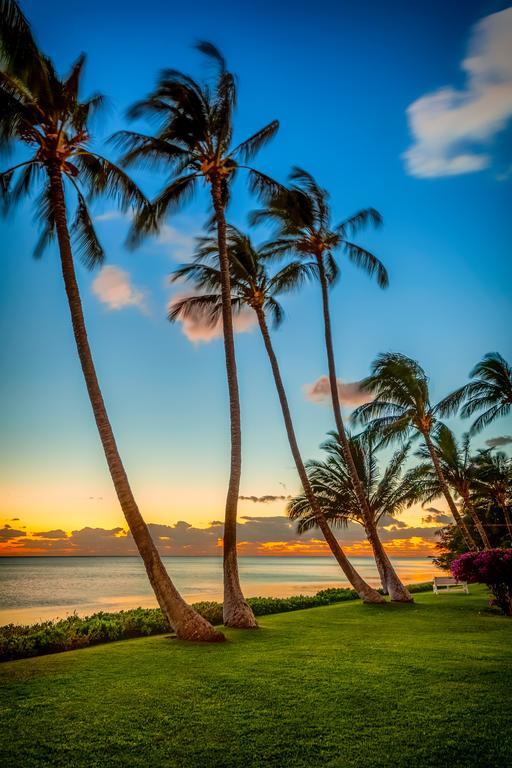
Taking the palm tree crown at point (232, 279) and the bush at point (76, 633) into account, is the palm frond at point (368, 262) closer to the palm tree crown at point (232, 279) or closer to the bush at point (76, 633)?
the palm tree crown at point (232, 279)

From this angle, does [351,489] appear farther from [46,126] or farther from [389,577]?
[46,126]

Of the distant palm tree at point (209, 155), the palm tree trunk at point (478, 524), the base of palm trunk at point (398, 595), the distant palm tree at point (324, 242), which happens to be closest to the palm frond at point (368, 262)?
the distant palm tree at point (324, 242)

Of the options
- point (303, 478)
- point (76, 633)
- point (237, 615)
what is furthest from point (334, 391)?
point (76, 633)

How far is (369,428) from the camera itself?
22203 millimetres

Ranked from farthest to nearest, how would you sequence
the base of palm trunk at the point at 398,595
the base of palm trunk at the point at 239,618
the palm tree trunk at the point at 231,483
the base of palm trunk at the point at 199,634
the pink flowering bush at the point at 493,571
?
the base of palm trunk at the point at 398,595
the pink flowering bush at the point at 493,571
the palm tree trunk at the point at 231,483
the base of palm trunk at the point at 239,618
the base of palm trunk at the point at 199,634

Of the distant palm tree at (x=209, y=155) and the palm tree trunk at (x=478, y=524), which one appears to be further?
the palm tree trunk at (x=478, y=524)

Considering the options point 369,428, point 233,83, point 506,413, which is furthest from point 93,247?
point 506,413

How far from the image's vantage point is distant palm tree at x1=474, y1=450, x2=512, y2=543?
105 feet

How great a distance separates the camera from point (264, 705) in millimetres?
5270

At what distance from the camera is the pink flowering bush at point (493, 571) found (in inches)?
492

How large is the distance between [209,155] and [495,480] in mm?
30056

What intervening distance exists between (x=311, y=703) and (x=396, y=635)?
524cm

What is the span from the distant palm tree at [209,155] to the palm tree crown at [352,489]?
9691 mm

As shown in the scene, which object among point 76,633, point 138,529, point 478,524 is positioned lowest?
point 76,633
